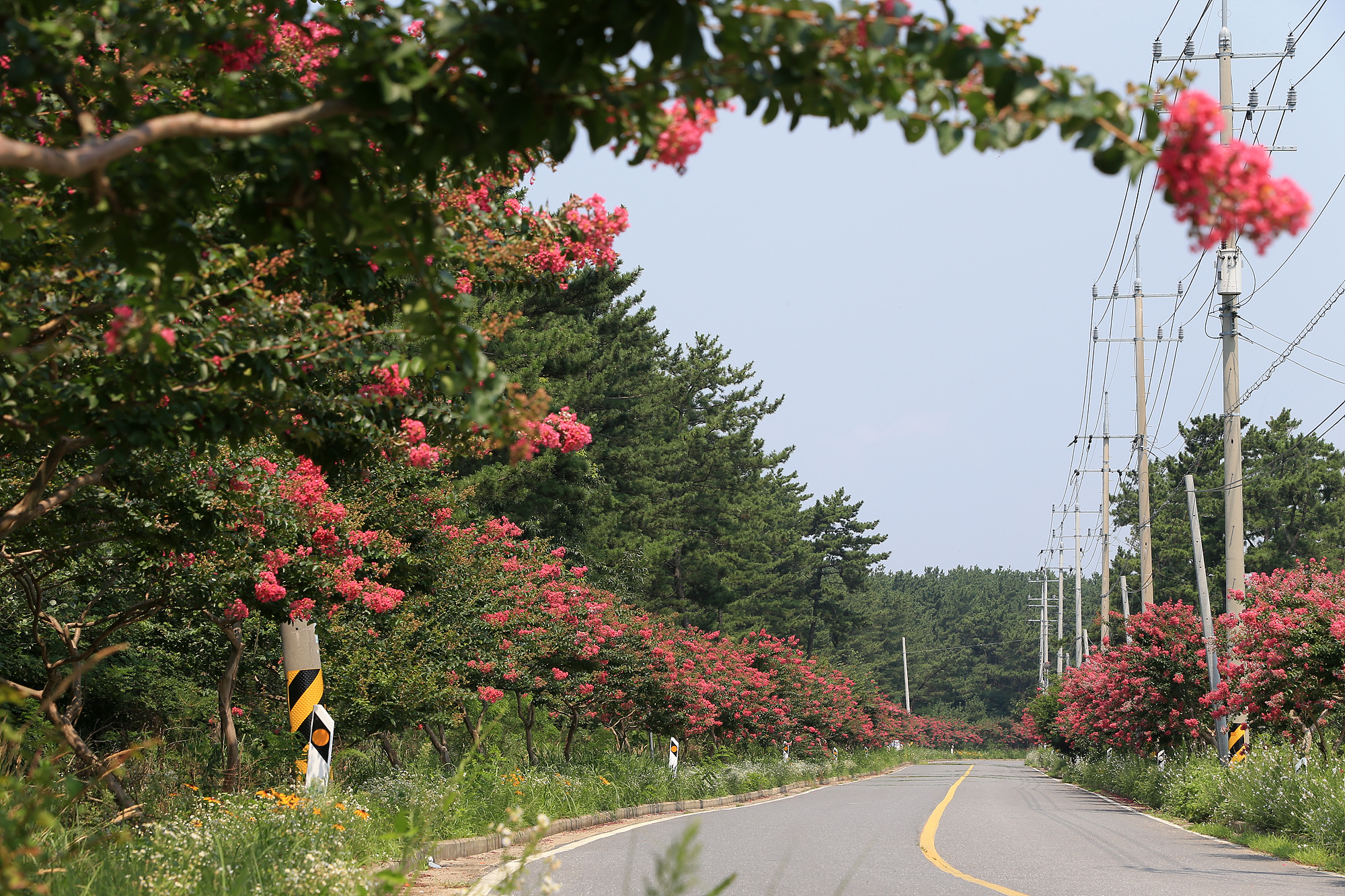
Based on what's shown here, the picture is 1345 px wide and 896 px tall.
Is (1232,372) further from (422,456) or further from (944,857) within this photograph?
(422,456)

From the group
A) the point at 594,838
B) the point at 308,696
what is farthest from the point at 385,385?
the point at 594,838

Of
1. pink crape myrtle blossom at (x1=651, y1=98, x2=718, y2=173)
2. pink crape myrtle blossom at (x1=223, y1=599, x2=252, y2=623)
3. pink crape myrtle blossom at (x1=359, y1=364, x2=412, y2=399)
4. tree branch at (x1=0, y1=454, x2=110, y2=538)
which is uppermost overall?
pink crape myrtle blossom at (x1=651, y1=98, x2=718, y2=173)

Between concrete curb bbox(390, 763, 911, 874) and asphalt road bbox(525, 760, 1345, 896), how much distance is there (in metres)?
0.88

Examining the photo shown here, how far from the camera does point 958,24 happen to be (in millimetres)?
2803

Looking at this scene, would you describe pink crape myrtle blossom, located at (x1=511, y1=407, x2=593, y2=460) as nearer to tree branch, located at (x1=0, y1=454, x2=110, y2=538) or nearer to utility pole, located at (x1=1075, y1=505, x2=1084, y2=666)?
tree branch, located at (x1=0, y1=454, x2=110, y2=538)

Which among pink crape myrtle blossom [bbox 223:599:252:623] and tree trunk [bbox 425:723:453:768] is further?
tree trunk [bbox 425:723:453:768]

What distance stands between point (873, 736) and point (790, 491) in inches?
620

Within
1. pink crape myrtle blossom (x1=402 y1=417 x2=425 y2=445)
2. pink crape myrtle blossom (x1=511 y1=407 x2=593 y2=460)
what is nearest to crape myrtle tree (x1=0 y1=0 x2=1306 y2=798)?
pink crape myrtle blossom (x1=511 y1=407 x2=593 y2=460)

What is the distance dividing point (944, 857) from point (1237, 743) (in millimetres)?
9774

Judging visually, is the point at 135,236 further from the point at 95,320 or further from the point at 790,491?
the point at 790,491

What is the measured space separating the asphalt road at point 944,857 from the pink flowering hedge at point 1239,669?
99.0 inches

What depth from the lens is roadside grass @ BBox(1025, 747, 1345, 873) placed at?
13.8 metres

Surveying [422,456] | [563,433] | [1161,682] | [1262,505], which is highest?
[1262,505]

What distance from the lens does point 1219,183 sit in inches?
108
